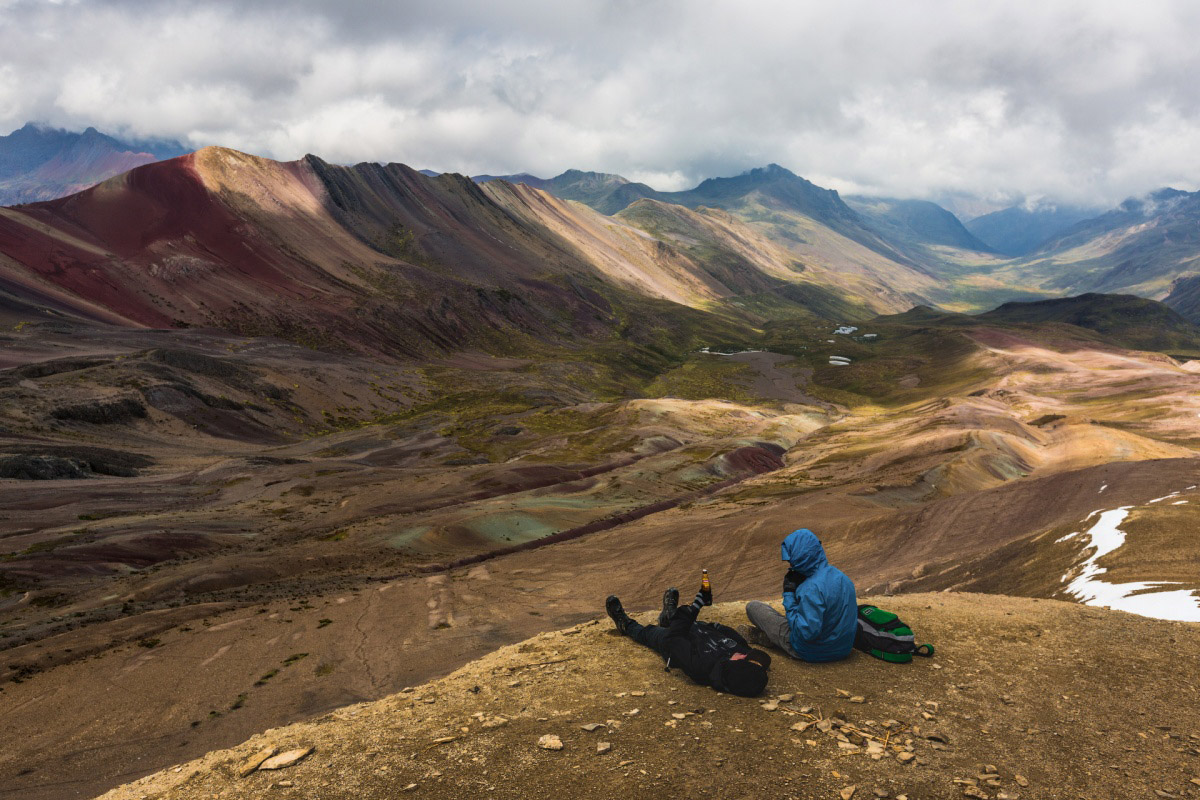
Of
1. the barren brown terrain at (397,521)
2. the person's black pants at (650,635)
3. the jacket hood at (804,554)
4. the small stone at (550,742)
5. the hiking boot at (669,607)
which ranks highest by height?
the jacket hood at (804,554)

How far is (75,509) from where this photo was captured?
119 ft

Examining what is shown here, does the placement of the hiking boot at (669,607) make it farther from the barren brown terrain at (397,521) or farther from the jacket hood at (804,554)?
the barren brown terrain at (397,521)

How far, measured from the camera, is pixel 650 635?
42.4 ft

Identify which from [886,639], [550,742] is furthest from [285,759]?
[886,639]

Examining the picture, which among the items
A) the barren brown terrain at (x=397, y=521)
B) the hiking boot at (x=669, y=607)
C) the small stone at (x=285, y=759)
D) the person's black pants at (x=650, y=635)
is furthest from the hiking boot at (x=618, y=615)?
the small stone at (x=285, y=759)

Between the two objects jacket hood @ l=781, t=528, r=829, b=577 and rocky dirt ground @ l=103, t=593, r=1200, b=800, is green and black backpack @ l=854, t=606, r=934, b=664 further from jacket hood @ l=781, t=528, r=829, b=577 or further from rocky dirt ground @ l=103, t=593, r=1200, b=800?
jacket hood @ l=781, t=528, r=829, b=577

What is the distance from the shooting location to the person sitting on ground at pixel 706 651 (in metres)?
10.6

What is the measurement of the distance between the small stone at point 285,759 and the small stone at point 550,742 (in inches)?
132

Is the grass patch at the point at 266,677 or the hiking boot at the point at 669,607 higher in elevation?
the hiking boot at the point at 669,607

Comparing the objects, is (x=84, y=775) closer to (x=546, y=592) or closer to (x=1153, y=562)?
(x=546, y=592)

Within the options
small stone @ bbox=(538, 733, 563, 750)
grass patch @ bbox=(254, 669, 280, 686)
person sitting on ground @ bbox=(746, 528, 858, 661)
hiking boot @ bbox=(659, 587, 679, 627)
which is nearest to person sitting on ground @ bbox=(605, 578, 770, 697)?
hiking boot @ bbox=(659, 587, 679, 627)

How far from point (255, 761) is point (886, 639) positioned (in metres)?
10.3

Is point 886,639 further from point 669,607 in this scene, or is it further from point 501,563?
point 501,563

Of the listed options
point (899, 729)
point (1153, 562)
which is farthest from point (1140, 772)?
point (1153, 562)
